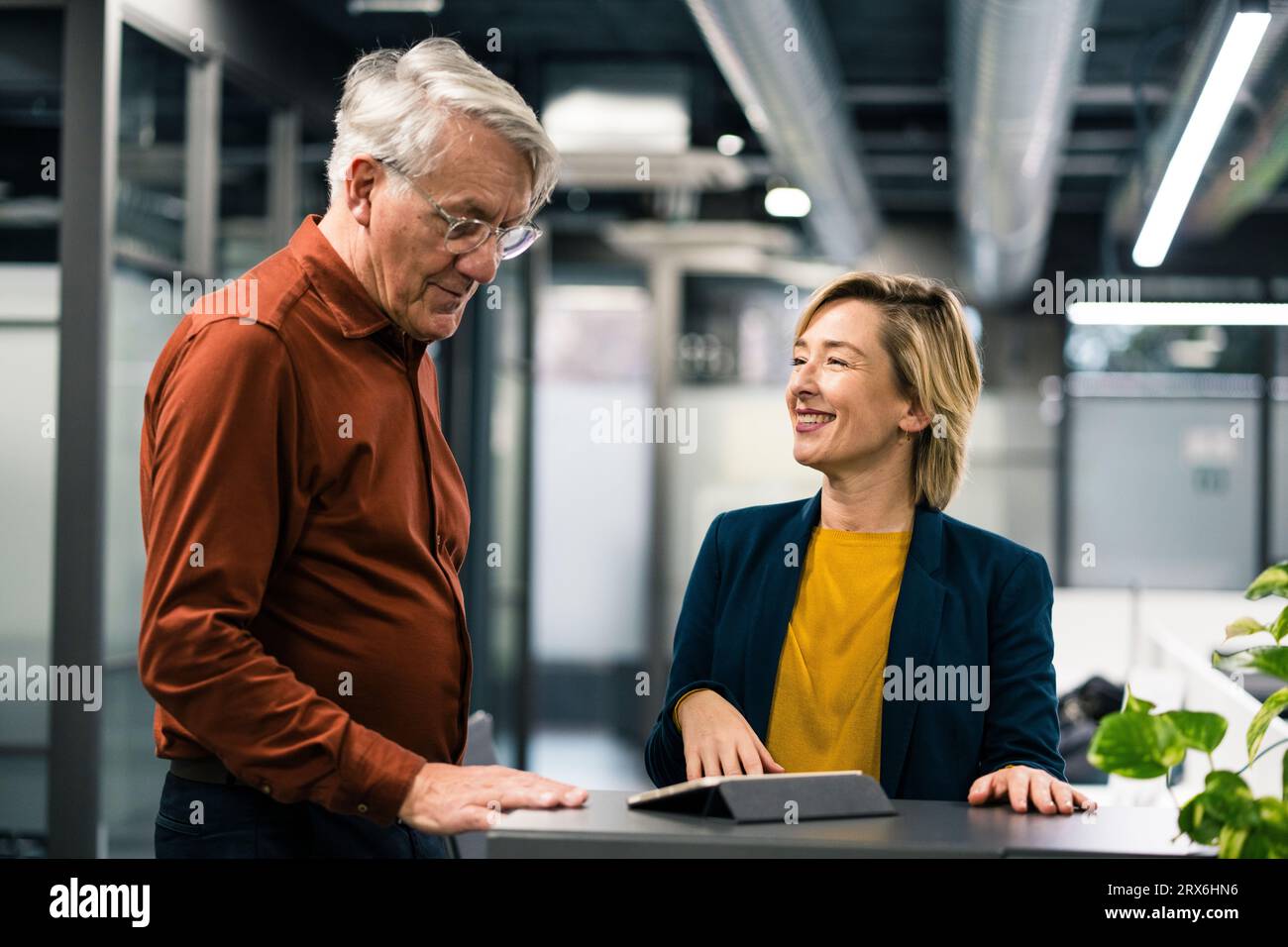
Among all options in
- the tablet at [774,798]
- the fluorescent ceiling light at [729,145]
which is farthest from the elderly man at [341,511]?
the fluorescent ceiling light at [729,145]

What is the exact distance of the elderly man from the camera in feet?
4.61

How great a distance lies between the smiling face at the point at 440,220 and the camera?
62.7 inches

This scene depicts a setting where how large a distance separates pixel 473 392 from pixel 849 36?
7.97ft

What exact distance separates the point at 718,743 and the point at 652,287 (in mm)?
7347

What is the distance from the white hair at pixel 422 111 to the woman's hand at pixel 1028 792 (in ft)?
2.89

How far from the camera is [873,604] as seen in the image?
188 centimetres

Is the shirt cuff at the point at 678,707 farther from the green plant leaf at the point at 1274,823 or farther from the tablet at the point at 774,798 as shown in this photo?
the green plant leaf at the point at 1274,823

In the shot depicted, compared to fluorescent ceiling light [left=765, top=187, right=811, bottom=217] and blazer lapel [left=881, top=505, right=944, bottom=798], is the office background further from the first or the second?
blazer lapel [left=881, top=505, right=944, bottom=798]

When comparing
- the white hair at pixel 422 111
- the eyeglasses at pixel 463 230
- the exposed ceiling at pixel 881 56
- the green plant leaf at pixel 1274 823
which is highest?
the exposed ceiling at pixel 881 56

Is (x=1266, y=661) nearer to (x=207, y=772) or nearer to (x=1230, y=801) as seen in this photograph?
(x=1230, y=801)

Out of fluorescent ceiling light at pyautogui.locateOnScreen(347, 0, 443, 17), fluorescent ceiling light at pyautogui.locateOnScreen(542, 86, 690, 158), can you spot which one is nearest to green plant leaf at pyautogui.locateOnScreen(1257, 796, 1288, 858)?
fluorescent ceiling light at pyautogui.locateOnScreen(347, 0, 443, 17)

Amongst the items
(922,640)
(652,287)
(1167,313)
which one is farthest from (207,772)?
(652,287)
